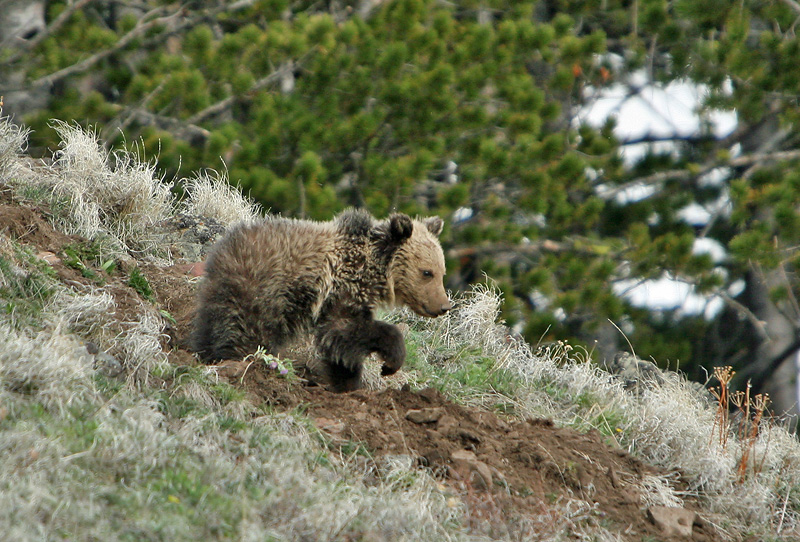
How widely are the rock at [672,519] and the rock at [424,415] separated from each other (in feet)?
4.58

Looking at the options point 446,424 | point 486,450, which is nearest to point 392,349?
point 446,424

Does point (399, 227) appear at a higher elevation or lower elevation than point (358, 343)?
higher

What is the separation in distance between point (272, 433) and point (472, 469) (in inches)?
45.7

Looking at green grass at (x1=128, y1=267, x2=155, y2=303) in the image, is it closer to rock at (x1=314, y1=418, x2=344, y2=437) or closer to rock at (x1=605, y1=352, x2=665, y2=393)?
rock at (x1=314, y1=418, x2=344, y2=437)

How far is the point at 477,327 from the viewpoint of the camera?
26.0 ft

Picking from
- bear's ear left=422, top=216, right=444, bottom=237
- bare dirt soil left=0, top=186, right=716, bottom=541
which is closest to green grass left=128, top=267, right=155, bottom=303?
bare dirt soil left=0, top=186, right=716, bottom=541

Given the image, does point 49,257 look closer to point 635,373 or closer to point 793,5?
point 635,373

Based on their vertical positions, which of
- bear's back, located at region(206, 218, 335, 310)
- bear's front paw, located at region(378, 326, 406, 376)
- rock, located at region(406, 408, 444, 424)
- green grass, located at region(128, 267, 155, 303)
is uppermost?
bear's back, located at region(206, 218, 335, 310)

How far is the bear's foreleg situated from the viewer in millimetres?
5746

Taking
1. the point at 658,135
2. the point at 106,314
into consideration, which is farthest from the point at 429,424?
the point at 658,135

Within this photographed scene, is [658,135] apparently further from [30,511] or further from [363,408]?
[30,511]

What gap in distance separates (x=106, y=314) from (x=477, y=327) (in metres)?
3.59

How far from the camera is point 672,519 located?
16.5ft

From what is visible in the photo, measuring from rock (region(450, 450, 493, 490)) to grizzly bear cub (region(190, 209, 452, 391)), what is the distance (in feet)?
3.30
